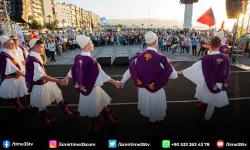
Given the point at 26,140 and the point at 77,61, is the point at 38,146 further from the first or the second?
the point at 77,61

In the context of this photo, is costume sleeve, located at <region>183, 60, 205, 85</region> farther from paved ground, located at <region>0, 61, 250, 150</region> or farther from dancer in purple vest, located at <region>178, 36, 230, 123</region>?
paved ground, located at <region>0, 61, 250, 150</region>

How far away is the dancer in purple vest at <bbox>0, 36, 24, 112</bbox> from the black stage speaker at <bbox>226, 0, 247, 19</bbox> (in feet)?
34.7

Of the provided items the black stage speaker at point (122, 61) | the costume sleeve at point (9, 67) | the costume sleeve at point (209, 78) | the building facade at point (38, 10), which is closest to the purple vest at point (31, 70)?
the costume sleeve at point (9, 67)

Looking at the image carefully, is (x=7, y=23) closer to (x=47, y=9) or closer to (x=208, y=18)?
(x=208, y=18)

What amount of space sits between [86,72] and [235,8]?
32.3ft

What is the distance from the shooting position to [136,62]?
11.1 ft

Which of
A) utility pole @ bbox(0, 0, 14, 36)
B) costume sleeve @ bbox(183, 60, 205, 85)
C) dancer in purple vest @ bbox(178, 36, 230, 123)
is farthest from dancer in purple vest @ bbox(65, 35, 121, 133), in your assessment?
utility pole @ bbox(0, 0, 14, 36)

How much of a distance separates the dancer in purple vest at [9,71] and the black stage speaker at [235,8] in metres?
10.6

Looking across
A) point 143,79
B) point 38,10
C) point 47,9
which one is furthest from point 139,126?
point 47,9

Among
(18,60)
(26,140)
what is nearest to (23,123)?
(26,140)

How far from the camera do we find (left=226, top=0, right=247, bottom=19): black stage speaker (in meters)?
9.09

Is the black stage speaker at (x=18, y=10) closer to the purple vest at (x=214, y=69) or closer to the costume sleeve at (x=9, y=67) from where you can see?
the costume sleeve at (x=9, y=67)

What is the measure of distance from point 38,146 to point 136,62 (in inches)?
106

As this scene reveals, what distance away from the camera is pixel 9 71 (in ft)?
14.6
